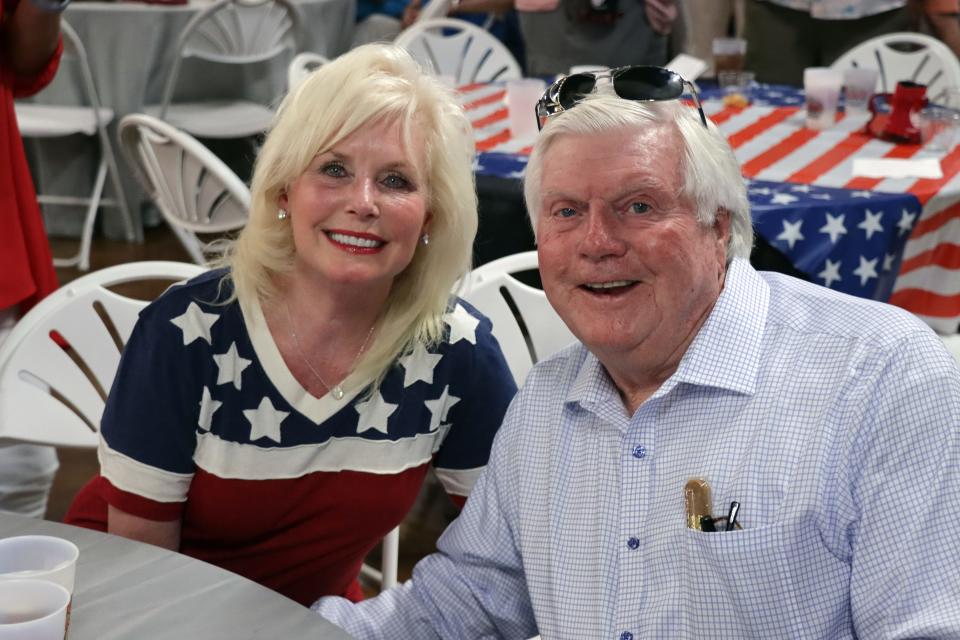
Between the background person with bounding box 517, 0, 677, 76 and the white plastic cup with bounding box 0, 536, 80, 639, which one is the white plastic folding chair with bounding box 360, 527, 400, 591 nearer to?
the white plastic cup with bounding box 0, 536, 80, 639

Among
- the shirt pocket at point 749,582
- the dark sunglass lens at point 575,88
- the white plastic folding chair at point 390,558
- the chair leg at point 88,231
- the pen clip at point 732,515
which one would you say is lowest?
the chair leg at point 88,231

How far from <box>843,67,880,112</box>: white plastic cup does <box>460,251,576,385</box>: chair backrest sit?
1.95 meters

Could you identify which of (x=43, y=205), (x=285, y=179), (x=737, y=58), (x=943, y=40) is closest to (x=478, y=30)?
(x=737, y=58)

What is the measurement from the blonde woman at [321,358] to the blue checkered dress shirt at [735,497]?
0.89 feet

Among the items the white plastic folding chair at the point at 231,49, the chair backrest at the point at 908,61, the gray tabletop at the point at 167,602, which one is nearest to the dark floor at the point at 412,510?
the gray tabletop at the point at 167,602

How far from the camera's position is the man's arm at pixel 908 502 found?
1233mm

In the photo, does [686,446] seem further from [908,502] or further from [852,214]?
[852,214]

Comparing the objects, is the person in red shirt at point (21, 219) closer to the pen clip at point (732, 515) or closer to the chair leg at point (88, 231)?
the pen clip at point (732, 515)

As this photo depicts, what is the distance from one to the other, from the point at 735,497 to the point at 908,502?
0.18 meters

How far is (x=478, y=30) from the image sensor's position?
5066 mm

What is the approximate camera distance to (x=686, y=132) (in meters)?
1.45

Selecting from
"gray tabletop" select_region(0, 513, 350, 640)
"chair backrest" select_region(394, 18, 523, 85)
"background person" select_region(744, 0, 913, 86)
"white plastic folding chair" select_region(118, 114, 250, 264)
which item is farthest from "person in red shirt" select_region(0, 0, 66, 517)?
"background person" select_region(744, 0, 913, 86)

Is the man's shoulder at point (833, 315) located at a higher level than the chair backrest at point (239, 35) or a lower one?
higher

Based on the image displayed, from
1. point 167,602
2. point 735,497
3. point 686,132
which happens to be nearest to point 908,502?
point 735,497
